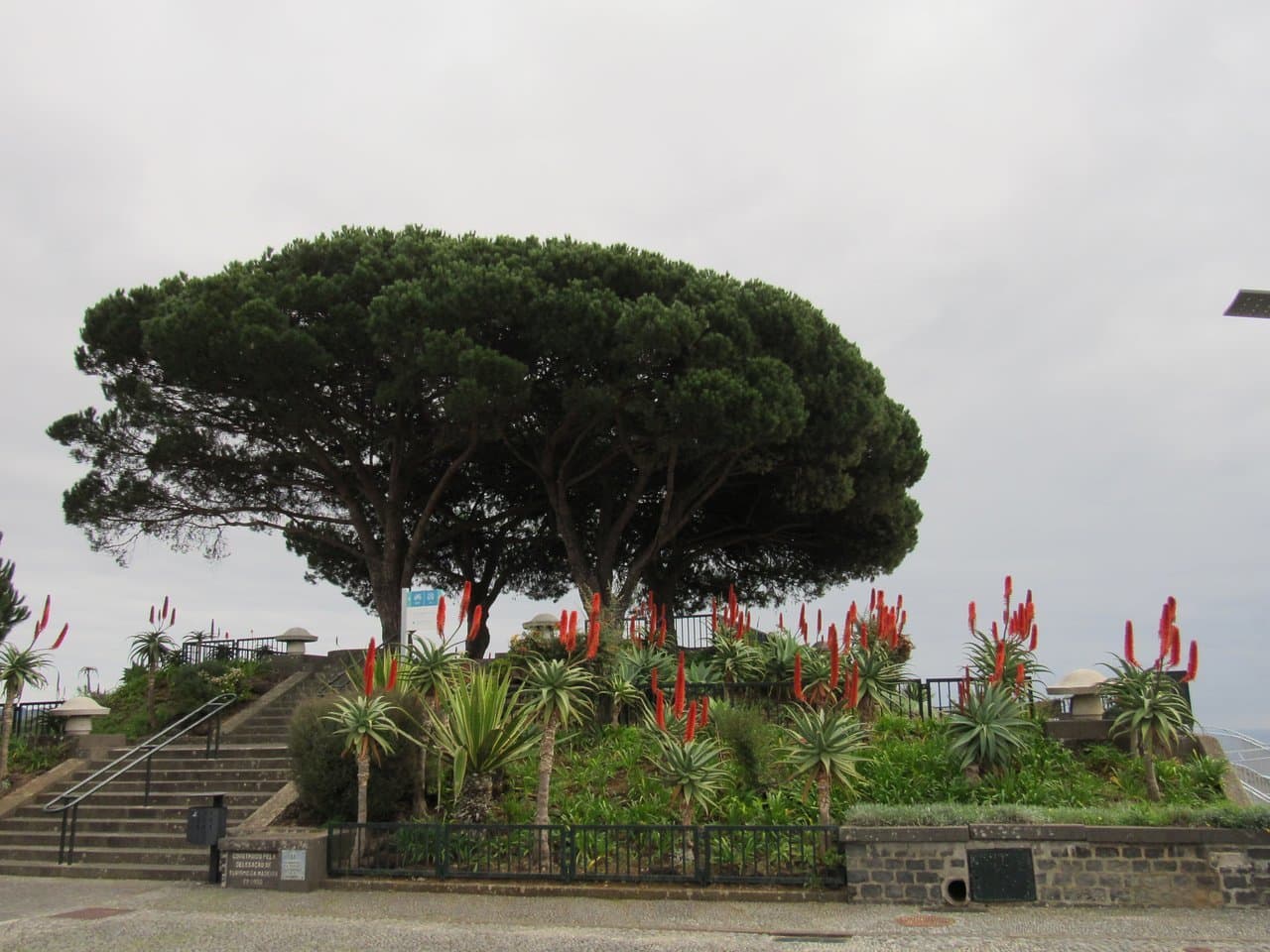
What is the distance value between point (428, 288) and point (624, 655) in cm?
823

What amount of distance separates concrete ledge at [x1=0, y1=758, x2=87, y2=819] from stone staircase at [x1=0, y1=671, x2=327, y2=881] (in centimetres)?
11

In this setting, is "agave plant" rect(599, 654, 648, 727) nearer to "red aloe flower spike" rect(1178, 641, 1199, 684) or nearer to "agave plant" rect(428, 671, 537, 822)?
"agave plant" rect(428, 671, 537, 822)

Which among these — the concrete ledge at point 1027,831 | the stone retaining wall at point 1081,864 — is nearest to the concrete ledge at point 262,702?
the stone retaining wall at point 1081,864

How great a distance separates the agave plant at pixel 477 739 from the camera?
1171 centimetres

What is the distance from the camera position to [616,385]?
19.9m

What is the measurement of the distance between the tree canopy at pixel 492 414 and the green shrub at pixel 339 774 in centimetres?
631

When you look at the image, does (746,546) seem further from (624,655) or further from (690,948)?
(690,948)

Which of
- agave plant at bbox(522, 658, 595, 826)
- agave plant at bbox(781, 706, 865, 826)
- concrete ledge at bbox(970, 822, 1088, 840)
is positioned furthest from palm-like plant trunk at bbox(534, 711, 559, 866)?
concrete ledge at bbox(970, 822, 1088, 840)

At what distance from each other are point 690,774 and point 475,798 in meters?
2.86

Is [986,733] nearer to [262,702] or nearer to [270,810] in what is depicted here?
[270,810]

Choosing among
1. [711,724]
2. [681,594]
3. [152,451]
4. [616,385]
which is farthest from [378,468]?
[711,724]

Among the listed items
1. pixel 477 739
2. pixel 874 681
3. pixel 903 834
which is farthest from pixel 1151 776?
pixel 477 739

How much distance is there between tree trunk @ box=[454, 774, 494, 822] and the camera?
460 inches

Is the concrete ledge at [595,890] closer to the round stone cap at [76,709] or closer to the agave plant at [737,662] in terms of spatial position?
the agave plant at [737,662]
